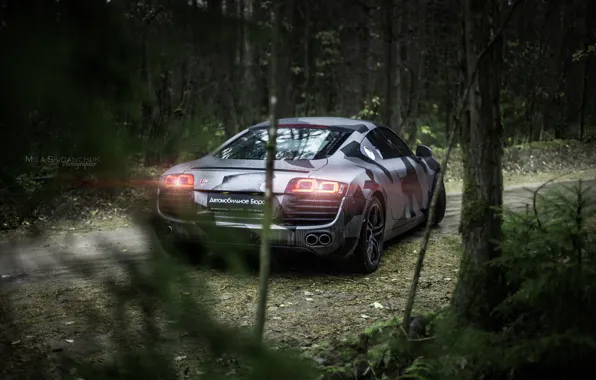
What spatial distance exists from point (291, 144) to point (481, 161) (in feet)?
9.35

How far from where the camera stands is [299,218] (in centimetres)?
536

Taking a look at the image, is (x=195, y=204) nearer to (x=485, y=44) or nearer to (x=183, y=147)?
(x=183, y=147)

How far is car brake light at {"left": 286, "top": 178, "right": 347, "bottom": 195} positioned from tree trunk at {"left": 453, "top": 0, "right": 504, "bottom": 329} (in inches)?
77.3

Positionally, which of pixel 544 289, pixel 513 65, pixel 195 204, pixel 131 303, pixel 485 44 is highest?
pixel 513 65

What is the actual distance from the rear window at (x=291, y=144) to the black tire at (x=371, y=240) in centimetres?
73

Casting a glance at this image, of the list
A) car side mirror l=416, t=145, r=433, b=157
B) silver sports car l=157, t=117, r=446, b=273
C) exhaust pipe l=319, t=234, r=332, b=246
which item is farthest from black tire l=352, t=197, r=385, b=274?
car side mirror l=416, t=145, r=433, b=157

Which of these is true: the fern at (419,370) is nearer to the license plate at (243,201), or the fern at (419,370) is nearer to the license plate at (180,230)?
the license plate at (180,230)

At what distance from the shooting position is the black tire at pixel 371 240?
5.72 metres

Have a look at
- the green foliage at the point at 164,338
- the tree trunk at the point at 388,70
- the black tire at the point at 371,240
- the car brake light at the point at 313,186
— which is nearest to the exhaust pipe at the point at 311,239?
the car brake light at the point at 313,186

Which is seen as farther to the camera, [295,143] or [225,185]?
[295,143]

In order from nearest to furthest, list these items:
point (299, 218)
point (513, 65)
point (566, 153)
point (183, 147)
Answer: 1. point (183, 147)
2. point (299, 218)
3. point (566, 153)
4. point (513, 65)

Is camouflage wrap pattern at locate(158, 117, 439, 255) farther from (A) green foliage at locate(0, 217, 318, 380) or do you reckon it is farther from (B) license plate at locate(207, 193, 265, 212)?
(A) green foliage at locate(0, 217, 318, 380)

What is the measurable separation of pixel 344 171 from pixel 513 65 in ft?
61.0

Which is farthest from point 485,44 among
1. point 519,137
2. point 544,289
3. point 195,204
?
point 519,137
